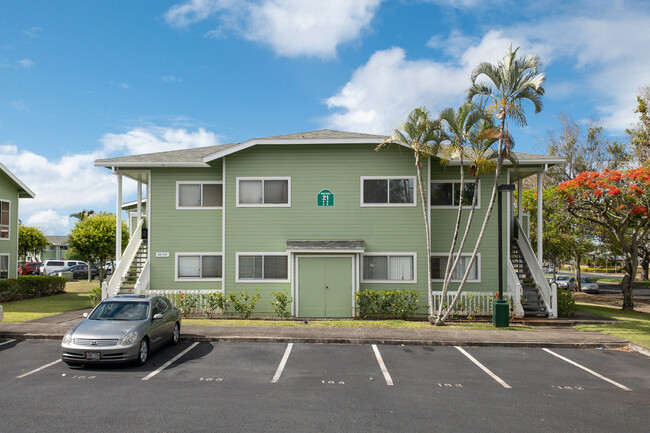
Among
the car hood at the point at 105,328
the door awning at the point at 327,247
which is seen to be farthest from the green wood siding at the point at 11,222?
the car hood at the point at 105,328

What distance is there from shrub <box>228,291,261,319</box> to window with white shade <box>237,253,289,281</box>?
26.7 inches

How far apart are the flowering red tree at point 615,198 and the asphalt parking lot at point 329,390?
9.88 metres

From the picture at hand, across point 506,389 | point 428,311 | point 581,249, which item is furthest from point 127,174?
point 581,249

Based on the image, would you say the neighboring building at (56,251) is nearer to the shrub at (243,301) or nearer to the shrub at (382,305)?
the shrub at (243,301)

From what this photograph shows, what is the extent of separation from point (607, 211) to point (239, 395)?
19512 millimetres

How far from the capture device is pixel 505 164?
1817 centimetres

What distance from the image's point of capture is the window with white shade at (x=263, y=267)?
59.2 ft

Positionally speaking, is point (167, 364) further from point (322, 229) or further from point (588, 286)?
point (588, 286)

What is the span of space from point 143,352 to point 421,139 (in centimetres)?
1123

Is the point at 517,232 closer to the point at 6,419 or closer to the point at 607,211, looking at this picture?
the point at 607,211

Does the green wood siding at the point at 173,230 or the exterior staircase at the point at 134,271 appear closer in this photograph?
the exterior staircase at the point at 134,271

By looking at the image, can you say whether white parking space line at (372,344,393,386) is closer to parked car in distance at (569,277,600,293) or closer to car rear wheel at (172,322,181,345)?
car rear wheel at (172,322,181,345)

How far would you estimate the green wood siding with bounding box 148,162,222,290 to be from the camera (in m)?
18.6

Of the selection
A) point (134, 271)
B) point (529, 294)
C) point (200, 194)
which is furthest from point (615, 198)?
point (134, 271)
